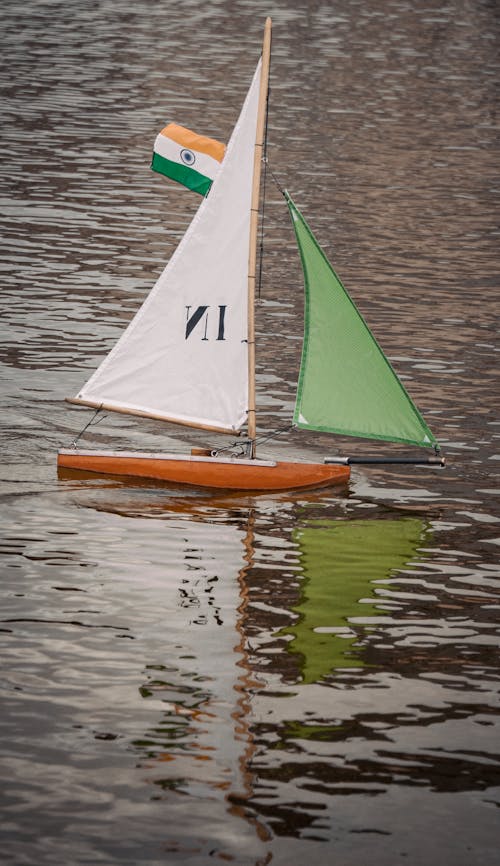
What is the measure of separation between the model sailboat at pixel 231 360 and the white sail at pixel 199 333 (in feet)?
0.06

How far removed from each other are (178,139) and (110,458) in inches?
216

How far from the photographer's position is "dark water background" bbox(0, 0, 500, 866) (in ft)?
52.6

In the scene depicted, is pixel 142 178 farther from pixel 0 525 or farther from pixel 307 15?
pixel 307 15

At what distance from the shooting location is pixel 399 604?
22.0 metres

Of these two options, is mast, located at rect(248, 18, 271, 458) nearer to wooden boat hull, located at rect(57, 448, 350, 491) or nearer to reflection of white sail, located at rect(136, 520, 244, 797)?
wooden boat hull, located at rect(57, 448, 350, 491)

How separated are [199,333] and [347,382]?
269cm

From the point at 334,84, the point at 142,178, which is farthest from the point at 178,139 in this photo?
the point at 334,84

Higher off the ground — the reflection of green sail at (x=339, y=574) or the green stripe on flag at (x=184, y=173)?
the green stripe on flag at (x=184, y=173)

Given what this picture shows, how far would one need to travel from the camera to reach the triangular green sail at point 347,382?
84.4 feet

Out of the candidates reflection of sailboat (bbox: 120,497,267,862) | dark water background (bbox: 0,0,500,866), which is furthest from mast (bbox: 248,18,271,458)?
reflection of sailboat (bbox: 120,497,267,862)

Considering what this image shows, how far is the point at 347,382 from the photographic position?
25.9 m

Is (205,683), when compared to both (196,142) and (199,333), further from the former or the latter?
(196,142)

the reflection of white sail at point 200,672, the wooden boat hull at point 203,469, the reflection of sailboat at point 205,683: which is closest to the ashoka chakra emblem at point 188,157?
the wooden boat hull at point 203,469

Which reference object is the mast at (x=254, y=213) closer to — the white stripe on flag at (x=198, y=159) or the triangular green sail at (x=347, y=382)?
the white stripe on flag at (x=198, y=159)
